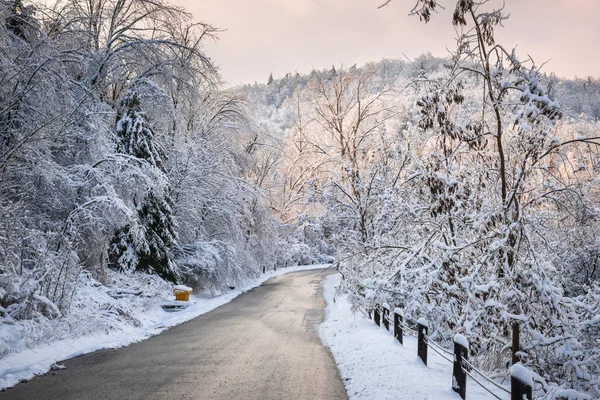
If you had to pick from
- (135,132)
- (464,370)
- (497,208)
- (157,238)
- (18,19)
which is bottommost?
(464,370)

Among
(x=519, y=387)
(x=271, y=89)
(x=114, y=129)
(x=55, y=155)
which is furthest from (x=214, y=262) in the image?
(x=271, y=89)

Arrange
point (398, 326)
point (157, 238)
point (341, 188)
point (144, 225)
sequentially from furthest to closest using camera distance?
point (157, 238) → point (144, 225) → point (341, 188) → point (398, 326)

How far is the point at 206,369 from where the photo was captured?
23.6 feet

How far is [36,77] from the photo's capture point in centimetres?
796

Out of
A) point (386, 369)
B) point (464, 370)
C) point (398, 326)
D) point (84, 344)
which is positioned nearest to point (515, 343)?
point (464, 370)

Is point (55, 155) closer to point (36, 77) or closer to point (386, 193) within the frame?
point (36, 77)

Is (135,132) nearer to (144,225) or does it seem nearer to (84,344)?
(144,225)

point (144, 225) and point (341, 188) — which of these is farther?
point (144, 225)

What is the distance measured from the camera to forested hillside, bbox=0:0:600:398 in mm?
5641

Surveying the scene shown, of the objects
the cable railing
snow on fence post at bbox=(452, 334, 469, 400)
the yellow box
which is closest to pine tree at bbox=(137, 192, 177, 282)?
the yellow box

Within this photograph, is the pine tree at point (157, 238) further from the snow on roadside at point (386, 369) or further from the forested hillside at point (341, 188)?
the snow on roadside at point (386, 369)

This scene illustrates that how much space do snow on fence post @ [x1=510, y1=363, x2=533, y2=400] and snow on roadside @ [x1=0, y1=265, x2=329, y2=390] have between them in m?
6.84

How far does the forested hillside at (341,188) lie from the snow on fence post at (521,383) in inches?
32.7

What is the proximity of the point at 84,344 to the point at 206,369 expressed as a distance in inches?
124
